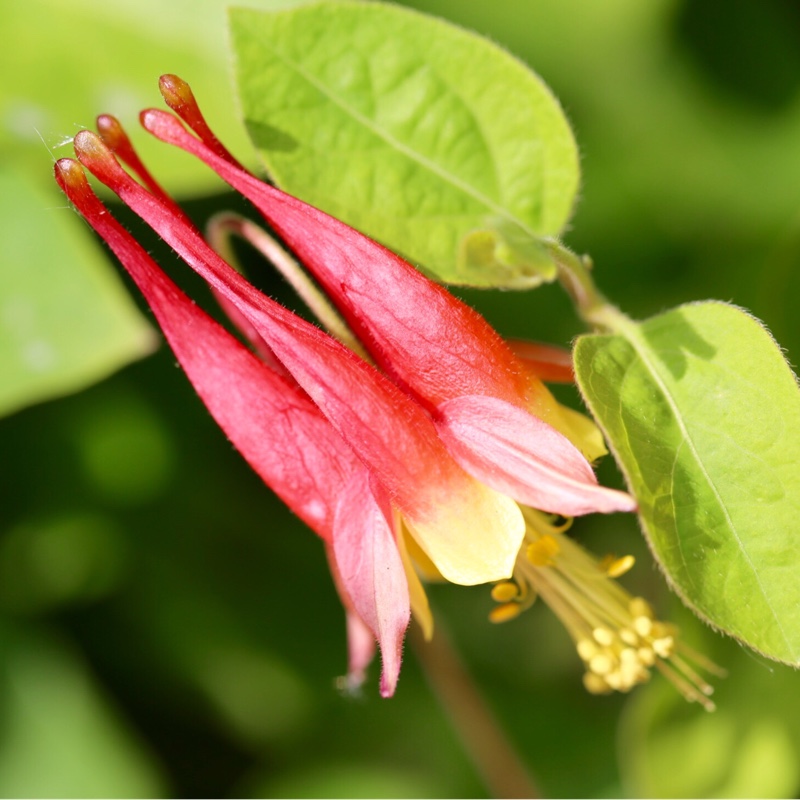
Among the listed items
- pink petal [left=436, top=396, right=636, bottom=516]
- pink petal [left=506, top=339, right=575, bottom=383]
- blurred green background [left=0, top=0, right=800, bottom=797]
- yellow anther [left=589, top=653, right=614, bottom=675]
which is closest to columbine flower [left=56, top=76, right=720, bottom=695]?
pink petal [left=436, top=396, right=636, bottom=516]

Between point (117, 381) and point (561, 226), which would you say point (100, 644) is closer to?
point (117, 381)

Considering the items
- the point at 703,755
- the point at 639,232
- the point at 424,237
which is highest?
the point at 424,237

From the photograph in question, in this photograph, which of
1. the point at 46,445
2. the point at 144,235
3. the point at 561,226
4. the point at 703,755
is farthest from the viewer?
the point at 46,445

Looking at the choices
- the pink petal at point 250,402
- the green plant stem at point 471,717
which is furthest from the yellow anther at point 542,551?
the green plant stem at point 471,717

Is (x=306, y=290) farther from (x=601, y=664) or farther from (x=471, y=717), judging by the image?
(x=471, y=717)

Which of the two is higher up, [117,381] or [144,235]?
[144,235]

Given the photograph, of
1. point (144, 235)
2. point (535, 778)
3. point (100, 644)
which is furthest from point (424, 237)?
point (535, 778)

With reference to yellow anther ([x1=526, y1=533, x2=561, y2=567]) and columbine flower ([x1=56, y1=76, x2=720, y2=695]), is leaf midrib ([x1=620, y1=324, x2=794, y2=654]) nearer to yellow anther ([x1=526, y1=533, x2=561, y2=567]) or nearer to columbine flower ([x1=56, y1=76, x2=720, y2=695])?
columbine flower ([x1=56, y1=76, x2=720, y2=695])
